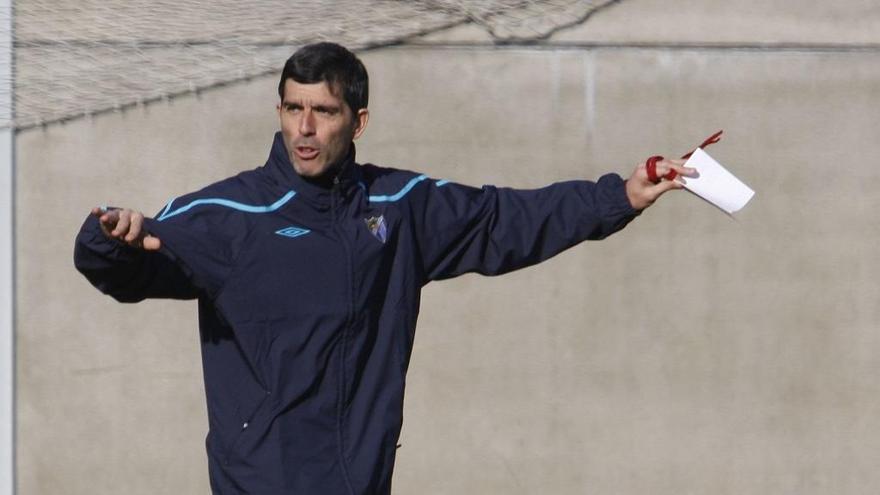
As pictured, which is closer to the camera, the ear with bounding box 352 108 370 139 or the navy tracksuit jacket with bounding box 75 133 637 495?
the navy tracksuit jacket with bounding box 75 133 637 495

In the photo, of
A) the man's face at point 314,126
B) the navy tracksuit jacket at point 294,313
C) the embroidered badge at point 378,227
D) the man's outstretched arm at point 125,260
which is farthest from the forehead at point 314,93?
the man's outstretched arm at point 125,260

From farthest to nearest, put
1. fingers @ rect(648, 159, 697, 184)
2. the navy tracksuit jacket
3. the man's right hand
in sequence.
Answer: fingers @ rect(648, 159, 697, 184) < the navy tracksuit jacket < the man's right hand

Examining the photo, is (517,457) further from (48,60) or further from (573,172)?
(48,60)

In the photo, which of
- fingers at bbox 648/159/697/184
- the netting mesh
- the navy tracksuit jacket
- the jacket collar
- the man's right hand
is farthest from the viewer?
the netting mesh

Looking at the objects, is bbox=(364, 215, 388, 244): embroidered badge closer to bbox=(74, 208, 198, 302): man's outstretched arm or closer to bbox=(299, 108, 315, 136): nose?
bbox=(299, 108, 315, 136): nose

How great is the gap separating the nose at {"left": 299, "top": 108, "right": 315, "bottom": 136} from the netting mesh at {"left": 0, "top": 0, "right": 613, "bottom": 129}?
183cm

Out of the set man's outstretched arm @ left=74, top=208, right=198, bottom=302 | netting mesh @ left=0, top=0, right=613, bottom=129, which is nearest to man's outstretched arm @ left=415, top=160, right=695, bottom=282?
man's outstretched arm @ left=74, top=208, right=198, bottom=302

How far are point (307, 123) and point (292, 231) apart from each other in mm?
235

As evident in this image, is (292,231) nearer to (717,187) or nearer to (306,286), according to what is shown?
(306,286)

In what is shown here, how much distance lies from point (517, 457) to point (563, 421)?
0.67 ft

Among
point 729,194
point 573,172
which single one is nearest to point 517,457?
point 573,172

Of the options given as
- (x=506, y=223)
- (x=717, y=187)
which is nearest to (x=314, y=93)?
(x=506, y=223)

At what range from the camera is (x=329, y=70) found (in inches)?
121

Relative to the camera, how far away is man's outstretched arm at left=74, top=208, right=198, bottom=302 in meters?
2.66
